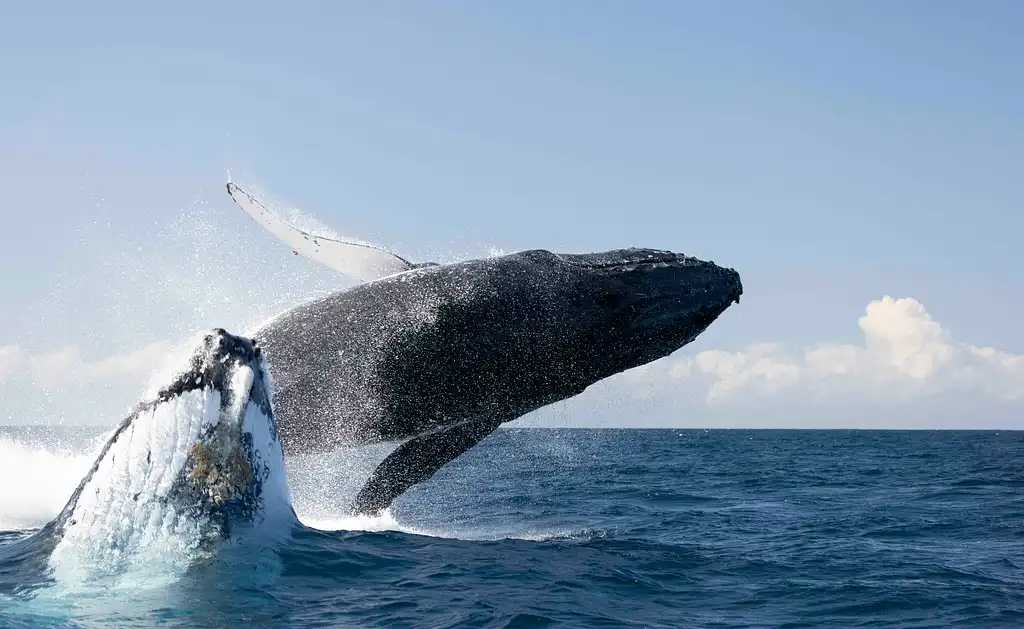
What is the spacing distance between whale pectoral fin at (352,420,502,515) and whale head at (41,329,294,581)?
3052 mm

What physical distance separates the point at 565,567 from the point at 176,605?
369cm

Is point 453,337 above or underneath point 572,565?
above

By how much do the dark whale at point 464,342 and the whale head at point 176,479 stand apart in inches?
83.6

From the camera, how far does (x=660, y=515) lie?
14188 mm

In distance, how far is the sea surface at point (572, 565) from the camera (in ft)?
18.1

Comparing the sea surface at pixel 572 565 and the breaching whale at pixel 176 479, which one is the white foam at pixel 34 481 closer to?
the sea surface at pixel 572 565

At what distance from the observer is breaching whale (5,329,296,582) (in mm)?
5422

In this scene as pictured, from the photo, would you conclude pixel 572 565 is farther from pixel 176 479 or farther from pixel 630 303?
pixel 176 479

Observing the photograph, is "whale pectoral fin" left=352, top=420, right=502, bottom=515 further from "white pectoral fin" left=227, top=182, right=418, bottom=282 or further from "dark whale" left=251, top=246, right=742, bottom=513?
"white pectoral fin" left=227, top=182, right=418, bottom=282

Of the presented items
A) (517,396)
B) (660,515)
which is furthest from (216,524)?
(660,515)

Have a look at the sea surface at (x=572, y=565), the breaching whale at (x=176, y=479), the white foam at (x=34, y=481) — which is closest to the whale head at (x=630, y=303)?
the sea surface at (x=572, y=565)

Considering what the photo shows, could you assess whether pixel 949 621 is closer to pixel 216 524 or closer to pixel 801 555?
pixel 801 555

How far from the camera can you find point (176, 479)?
5434 mm

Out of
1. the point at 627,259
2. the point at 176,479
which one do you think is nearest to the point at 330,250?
the point at 627,259
